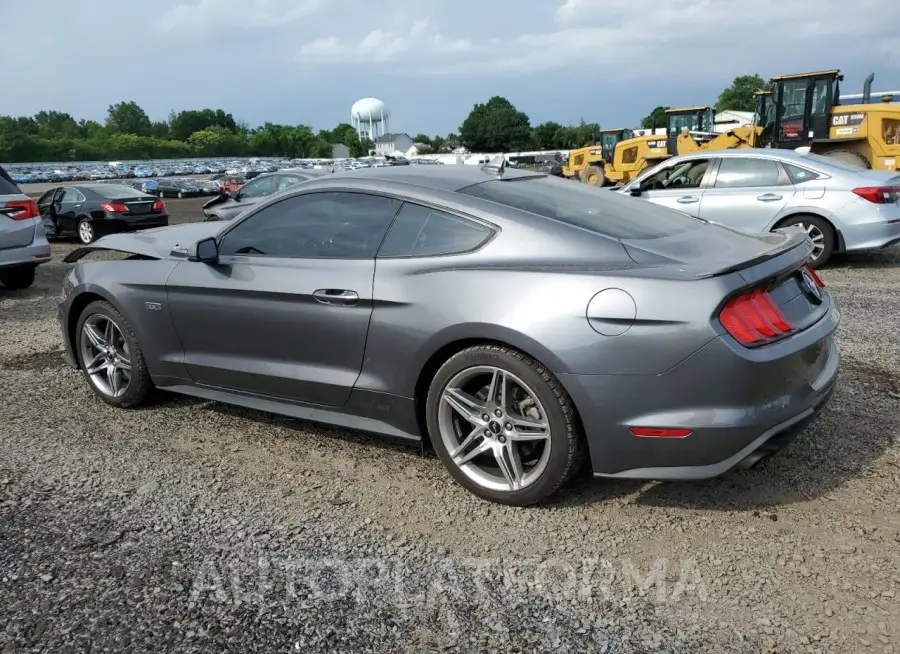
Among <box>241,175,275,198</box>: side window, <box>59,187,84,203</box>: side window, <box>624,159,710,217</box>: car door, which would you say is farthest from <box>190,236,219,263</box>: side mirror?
<box>59,187,84,203</box>: side window

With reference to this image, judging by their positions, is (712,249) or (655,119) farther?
(655,119)

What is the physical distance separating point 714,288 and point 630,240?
20.6 inches

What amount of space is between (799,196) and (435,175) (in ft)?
21.4

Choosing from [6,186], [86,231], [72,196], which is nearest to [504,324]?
[6,186]

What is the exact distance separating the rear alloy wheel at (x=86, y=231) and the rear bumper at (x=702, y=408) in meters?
15.8

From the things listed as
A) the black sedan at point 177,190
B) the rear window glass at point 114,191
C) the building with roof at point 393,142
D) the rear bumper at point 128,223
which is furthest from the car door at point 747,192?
the building with roof at point 393,142

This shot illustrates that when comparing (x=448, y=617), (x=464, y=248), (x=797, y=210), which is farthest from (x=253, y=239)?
(x=797, y=210)

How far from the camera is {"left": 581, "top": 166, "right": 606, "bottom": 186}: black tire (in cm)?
2754

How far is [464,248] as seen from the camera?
3.28 meters

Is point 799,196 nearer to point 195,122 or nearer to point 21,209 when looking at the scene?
point 21,209

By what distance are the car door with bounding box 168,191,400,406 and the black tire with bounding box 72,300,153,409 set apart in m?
0.46

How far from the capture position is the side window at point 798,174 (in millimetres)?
8711

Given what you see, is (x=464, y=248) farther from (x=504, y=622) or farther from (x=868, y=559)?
(x=868, y=559)

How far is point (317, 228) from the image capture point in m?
3.78
